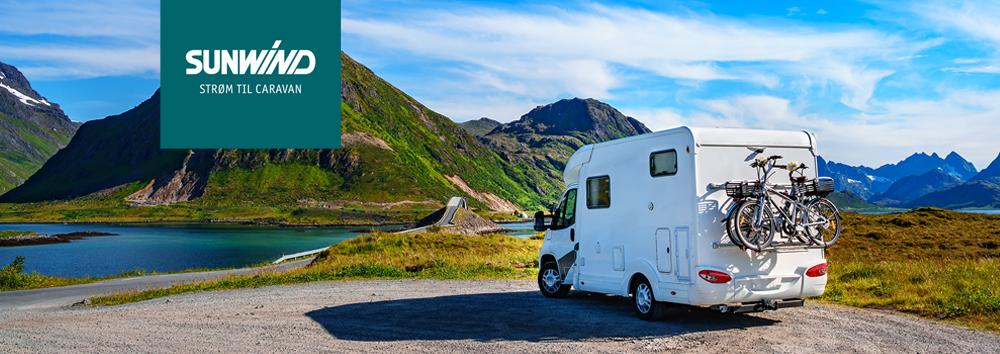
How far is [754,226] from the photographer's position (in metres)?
12.9

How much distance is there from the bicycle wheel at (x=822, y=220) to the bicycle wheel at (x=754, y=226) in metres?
0.91

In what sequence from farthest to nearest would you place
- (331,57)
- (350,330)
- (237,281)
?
(331,57)
(237,281)
(350,330)

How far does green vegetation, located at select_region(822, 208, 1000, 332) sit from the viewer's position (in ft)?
48.2

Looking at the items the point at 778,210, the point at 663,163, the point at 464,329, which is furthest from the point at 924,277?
the point at 464,329

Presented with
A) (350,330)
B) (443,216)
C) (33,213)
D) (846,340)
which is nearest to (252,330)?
(350,330)

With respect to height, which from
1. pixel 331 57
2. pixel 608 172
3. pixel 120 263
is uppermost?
pixel 331 57

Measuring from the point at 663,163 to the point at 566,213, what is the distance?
4.15 m

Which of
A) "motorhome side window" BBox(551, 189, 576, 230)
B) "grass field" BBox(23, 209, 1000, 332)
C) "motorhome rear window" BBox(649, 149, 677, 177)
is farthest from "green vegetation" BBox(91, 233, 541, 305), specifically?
"motorhome rear window" BBox(649, 149, 677, 177)

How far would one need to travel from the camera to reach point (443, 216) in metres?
115

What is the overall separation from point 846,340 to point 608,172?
5743 millimetres

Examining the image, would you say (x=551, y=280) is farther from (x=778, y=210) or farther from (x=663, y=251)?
(x=778, y=210)

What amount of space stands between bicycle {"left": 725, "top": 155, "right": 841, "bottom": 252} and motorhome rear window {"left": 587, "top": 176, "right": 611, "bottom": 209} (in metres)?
3.13

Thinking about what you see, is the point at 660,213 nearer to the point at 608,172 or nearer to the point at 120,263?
the point at 608,172

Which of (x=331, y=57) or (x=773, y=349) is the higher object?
(x=331, y=57)
